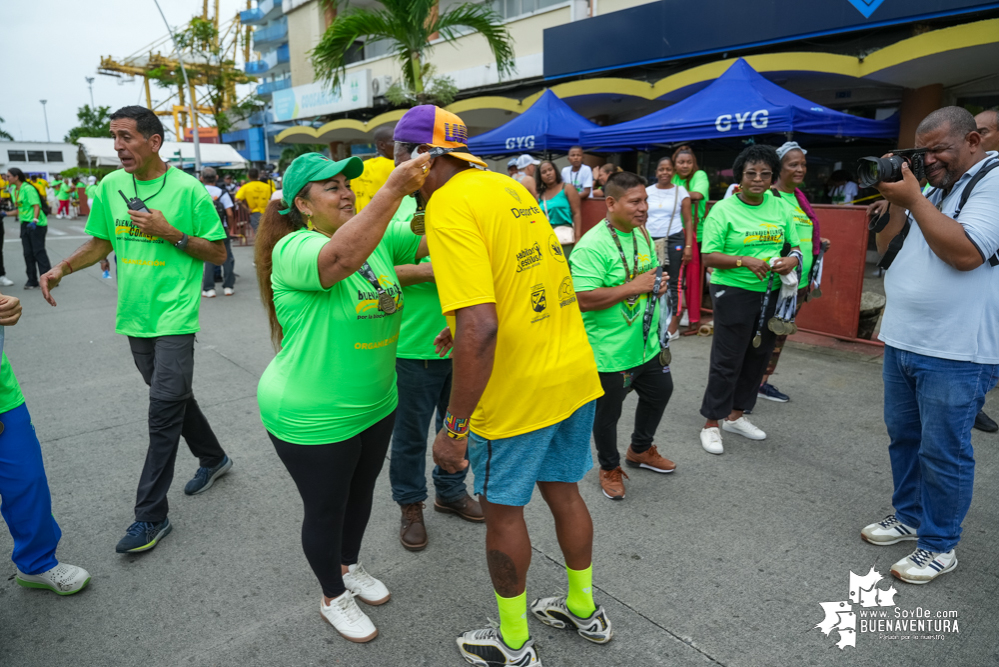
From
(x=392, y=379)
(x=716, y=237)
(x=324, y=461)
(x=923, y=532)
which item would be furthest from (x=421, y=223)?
(x=923, y=532)

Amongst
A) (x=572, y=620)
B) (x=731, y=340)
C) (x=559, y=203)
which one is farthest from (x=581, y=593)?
(x=559, y=203)

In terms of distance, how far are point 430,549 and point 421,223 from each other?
5.47 feet

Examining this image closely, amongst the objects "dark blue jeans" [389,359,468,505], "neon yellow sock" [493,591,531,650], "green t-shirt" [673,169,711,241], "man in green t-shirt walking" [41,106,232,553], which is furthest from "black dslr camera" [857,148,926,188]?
"green t-shirt" [673,169,711,241]

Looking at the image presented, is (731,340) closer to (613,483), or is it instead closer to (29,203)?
(613,483)

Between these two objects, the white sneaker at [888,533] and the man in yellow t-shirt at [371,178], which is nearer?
the white sneaker at [888,533]

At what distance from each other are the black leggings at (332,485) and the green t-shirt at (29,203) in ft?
37.3

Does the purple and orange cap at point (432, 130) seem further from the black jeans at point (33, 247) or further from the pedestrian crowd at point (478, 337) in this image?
the black jeans at point (33, 247)

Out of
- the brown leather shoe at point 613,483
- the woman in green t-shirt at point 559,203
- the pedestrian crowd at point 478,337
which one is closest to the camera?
the pedestrian crowd at point 478,337

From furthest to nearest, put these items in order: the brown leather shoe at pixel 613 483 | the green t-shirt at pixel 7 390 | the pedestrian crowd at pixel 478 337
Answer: the brown leather shoe at pixel 613 483, the green t-shirt at pixel 7 390, the pedestrian crowd at pixel 478 337

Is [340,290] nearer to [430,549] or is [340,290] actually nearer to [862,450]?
[430,549]

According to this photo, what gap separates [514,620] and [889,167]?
2.26m

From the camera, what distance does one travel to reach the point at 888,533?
309cm

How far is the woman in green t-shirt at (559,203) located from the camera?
7531 millimetres

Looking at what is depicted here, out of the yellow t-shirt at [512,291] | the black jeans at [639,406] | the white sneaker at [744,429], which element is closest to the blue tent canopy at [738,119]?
the white sneaker at [744,429]
